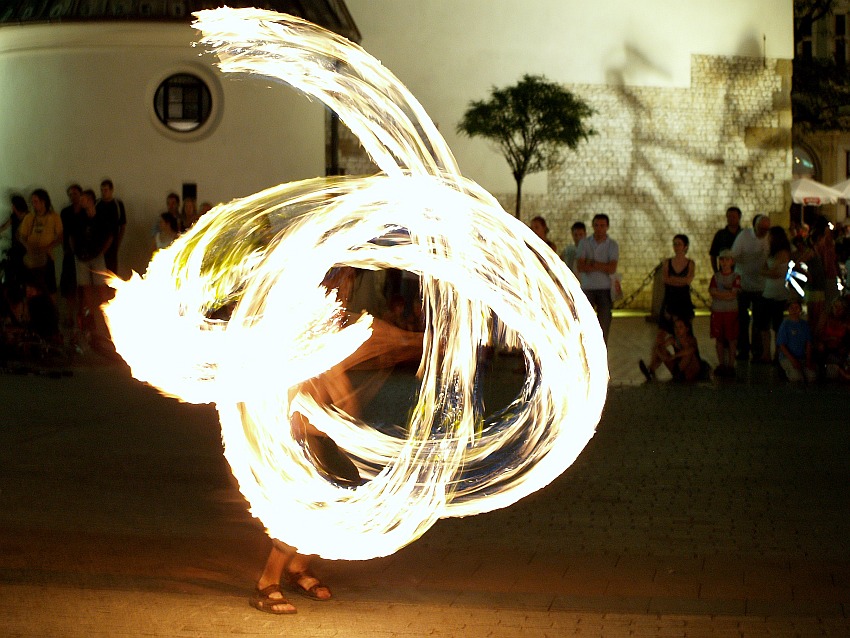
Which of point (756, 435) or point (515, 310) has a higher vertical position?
point (515, 310)

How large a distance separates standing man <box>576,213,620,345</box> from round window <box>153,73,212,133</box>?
10646mm

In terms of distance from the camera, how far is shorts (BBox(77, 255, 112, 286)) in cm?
1611

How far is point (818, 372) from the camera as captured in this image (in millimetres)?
14789

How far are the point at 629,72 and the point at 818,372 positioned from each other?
14.5m

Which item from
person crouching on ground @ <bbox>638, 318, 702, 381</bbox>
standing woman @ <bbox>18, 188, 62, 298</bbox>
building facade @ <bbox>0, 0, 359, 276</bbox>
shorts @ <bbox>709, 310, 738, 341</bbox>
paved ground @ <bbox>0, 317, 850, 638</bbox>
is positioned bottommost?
paved ground @ <bbox>0, 317, 850, 638</bbox>

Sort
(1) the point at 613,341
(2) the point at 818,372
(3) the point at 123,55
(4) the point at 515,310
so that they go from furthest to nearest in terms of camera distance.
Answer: (3) the point at 123,55
(1) the point at 613,341
(2) the point at 818,372
(4) the point at 515,310

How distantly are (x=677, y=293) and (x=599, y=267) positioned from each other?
99 centimetres

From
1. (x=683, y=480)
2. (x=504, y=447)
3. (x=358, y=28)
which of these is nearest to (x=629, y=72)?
(x=358, y=28)

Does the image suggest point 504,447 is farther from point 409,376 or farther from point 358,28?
point 358,28

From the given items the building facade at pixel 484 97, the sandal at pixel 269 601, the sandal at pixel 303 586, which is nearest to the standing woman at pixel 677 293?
the sandal at pixel 303 586

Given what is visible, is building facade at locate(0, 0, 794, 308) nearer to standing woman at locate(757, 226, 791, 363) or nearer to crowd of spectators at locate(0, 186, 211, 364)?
crowd of spectators at locate(0, 186, 211, 364)

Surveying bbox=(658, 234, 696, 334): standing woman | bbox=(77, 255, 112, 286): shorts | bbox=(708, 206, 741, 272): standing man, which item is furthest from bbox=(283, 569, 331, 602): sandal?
bbox=(708, 206, 741, 272): standing man

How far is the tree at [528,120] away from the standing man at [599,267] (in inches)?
359

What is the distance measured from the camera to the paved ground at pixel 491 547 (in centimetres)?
582
